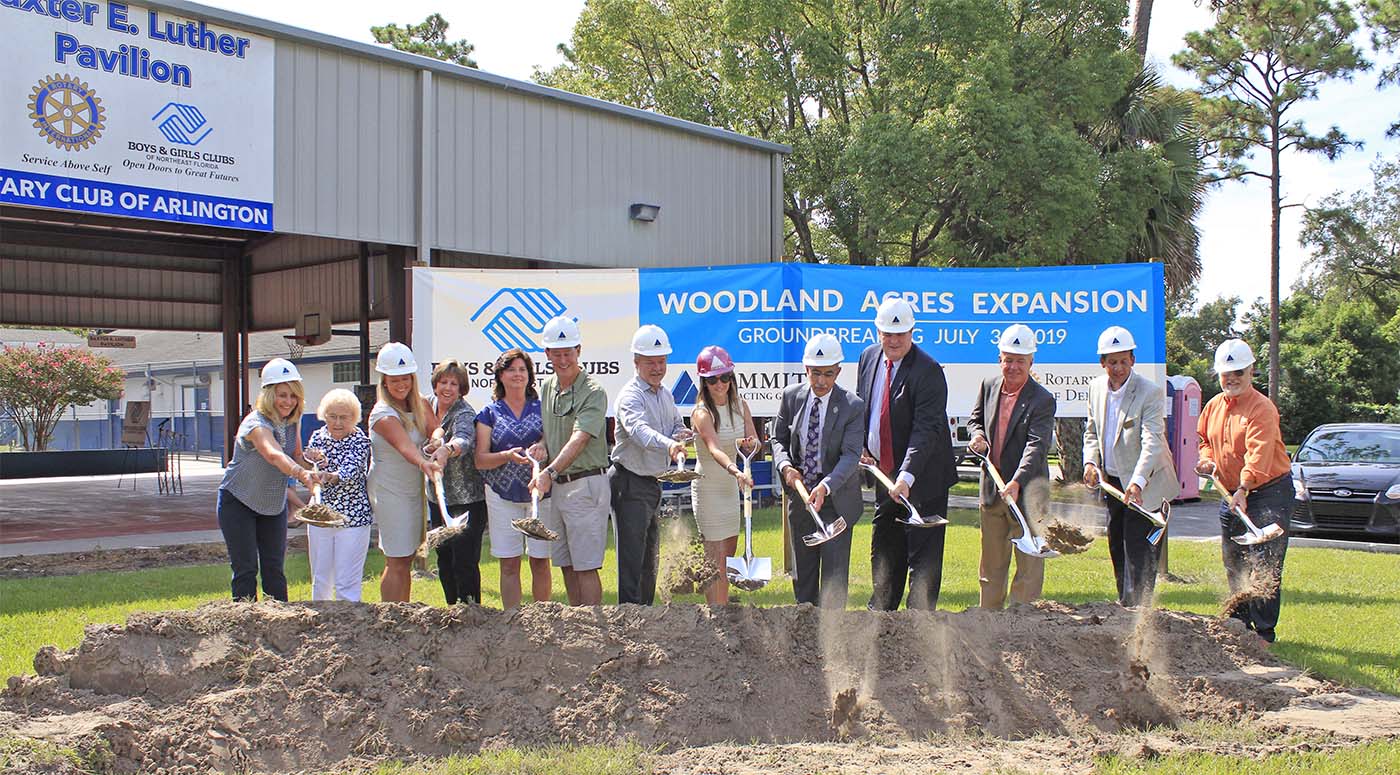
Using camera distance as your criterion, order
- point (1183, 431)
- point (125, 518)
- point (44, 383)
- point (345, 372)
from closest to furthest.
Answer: point (125, 518) → point (1183, 431) → point (44, 383) → point (345, 372)

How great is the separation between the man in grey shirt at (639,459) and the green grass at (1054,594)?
86 cm

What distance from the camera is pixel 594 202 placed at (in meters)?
15.4

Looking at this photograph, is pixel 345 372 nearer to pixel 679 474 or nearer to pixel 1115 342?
pixel 679 474

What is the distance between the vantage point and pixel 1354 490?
500 inches

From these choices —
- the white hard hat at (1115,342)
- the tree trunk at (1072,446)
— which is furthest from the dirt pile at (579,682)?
the tree trunk at (1072,446)

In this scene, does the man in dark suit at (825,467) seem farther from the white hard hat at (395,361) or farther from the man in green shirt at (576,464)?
the white hard hat at (395,361)

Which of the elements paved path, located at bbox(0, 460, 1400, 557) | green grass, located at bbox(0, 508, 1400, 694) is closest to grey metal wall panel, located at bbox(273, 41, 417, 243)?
paved path, located at bbox(0, 460, 1400, 557)

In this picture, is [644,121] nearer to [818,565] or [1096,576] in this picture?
[1096,576]

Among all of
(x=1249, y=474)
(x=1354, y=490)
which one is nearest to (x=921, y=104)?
(x=1354, y=490)

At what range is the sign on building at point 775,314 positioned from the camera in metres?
10.1

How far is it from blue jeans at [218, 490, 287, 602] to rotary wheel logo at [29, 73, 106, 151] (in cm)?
652

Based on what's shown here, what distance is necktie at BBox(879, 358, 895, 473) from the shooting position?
263 inches

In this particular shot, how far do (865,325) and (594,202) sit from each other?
6186mm

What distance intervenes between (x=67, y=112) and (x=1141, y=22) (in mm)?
23027
